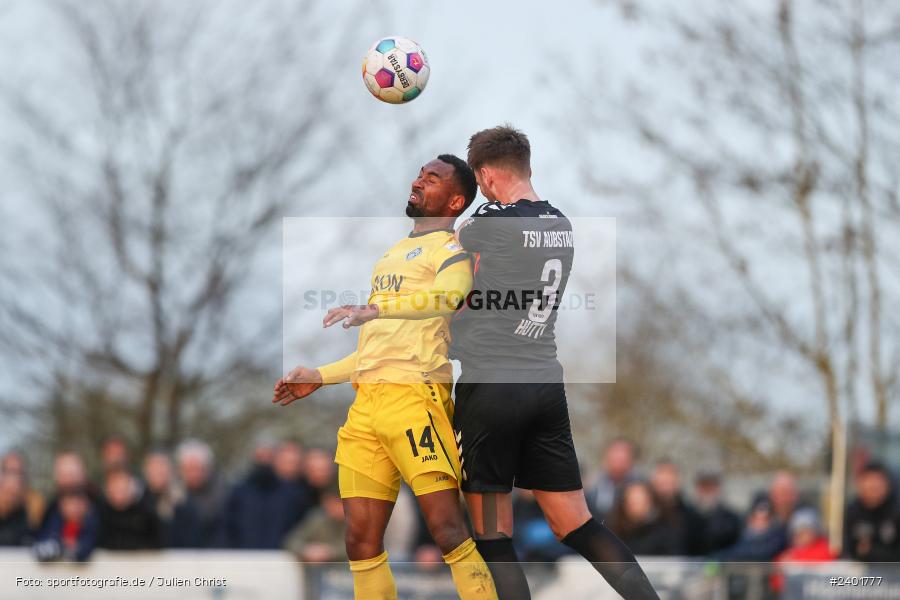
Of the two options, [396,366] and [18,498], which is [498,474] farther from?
[18,498]

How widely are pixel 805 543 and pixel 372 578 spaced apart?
5.86 meters

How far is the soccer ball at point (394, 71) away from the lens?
655 centimetres

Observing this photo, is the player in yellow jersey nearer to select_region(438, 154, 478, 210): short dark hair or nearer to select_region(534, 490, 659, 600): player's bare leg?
select_region(438, 154, 478, 210): short dark hair

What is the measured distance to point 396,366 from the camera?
19.4 ft

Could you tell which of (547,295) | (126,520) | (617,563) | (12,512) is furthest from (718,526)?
(12,512)

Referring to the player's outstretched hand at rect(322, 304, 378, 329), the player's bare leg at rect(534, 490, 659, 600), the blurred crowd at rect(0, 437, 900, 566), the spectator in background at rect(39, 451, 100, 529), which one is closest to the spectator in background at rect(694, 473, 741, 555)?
the blurred crowd at rect(0, 437, 900, 566)

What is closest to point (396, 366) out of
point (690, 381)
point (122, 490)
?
point (122, 490)

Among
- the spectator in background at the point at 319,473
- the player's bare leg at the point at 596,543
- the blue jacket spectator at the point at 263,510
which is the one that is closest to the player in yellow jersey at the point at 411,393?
the player's bare leg at the point at 596,543

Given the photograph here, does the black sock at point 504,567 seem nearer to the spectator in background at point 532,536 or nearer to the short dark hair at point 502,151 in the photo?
the short dark hair at point 502,151

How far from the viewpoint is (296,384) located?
6004mm

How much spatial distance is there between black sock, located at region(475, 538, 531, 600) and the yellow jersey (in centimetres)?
83

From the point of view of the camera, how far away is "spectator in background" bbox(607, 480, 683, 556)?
1057 centimetres

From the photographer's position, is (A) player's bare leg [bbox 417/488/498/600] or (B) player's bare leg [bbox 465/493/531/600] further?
(B) player's bare leg [bbox 465/493/531/600]

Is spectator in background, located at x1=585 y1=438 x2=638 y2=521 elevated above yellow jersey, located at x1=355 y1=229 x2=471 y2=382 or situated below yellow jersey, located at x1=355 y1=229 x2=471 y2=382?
below
